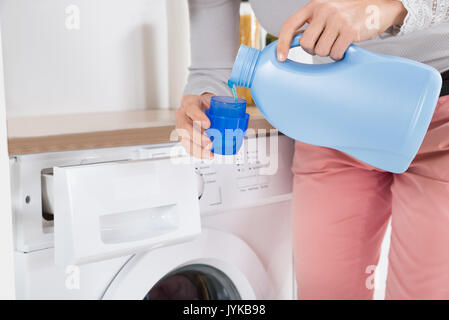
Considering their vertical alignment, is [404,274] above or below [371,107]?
below

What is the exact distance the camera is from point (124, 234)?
838 mm

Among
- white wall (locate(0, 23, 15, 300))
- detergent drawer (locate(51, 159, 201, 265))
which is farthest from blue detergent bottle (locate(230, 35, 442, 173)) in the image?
white wall (locate(0, 23, 15, 300))

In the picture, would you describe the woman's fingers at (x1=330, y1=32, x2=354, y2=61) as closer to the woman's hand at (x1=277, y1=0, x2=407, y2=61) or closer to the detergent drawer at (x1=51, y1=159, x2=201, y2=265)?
the woman's hand at (x1=277, y1=0, x2=407, y2=61)

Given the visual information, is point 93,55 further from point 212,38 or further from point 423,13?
point 423,13

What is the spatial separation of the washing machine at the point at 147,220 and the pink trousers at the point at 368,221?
97 mm

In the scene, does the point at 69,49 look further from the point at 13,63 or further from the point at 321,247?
the point at 321,247

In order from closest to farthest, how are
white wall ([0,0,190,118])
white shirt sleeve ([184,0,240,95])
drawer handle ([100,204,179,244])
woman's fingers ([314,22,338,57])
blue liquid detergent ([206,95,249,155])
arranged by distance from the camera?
woman's fingers ([314,22,338,57]) → blue liquid detergent ([206,95,249,155]) → drawer handle ([100,204,179,244]) → white shirt sleeve ([184,0,240,95]) → white wall ([0,0,190,118])

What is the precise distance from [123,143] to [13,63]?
0.41 metres

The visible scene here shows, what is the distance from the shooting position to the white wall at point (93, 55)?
1069 mm

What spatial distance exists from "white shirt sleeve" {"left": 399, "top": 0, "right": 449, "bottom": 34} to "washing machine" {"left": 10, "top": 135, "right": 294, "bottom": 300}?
1.50 ft

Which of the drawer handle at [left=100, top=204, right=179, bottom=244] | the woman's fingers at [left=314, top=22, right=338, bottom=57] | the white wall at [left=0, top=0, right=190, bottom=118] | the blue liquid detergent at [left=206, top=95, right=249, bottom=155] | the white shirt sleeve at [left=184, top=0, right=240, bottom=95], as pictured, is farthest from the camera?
the white wall at [left=0, top=0, right=190, bottom=118]

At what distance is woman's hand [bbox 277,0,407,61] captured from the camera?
1.94ft
